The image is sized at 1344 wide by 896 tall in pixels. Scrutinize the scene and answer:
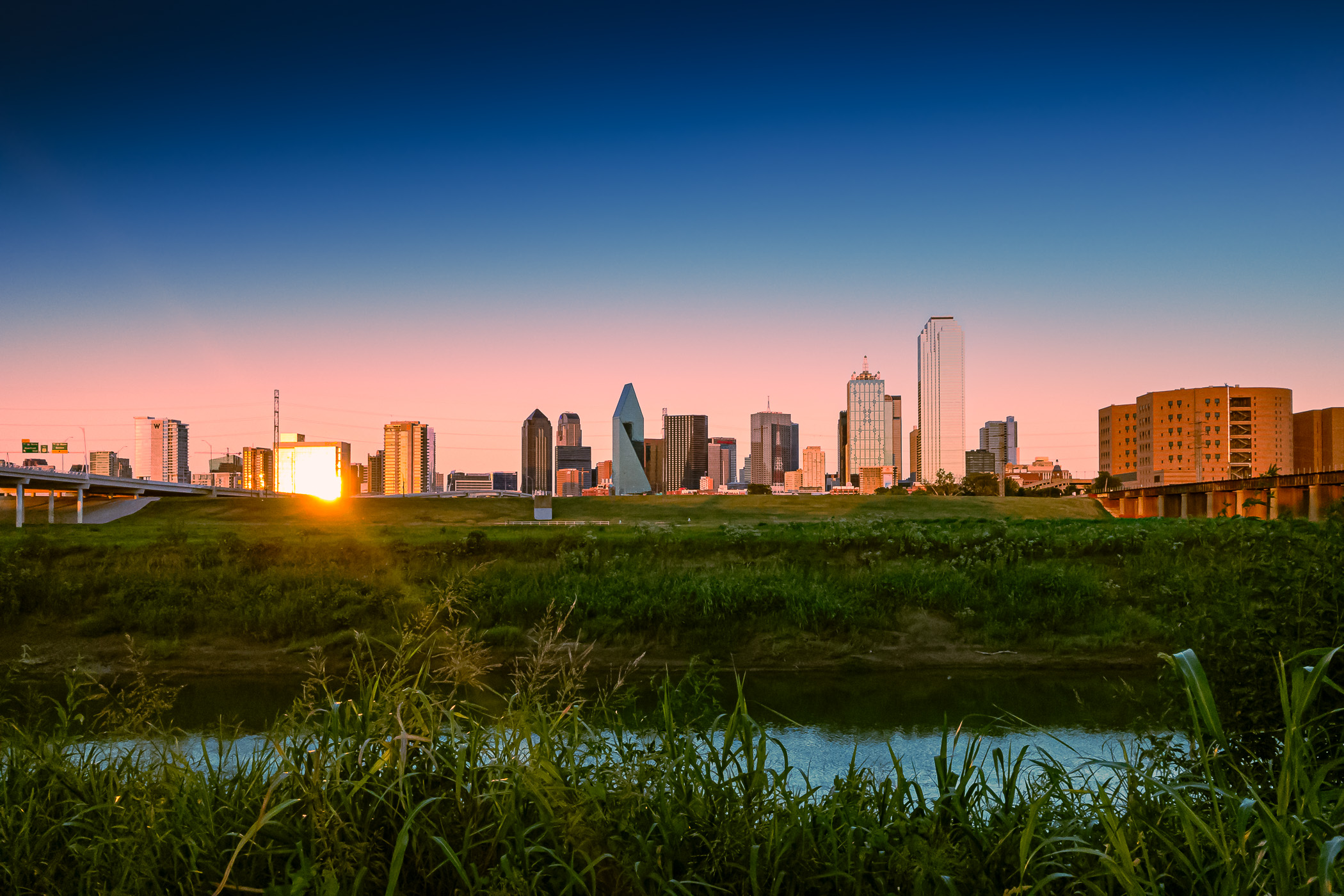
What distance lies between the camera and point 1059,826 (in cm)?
447

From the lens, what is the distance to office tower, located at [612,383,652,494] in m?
93.8

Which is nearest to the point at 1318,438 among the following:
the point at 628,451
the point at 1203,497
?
the point at 1203,497

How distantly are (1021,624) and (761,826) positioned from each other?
16.4 m

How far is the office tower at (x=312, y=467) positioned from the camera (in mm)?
103081

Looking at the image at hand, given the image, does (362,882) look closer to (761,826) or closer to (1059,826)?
(761,826)

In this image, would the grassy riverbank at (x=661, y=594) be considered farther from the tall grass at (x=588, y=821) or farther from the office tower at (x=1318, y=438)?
the office tower at (x=1318, y=438)

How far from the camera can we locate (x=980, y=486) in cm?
11200

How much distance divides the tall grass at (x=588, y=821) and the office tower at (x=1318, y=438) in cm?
20047

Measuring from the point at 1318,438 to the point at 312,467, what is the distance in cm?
20128

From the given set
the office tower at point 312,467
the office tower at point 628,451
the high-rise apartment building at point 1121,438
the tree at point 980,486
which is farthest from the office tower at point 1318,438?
the office tower at point 312,467

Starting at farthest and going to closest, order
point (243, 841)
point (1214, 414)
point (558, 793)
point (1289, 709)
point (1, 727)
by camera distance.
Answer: point (1214, 414) → point (1, 727) → point (558, 793) → point (1289, 709) → point (243, 841)

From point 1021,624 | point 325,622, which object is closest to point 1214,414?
point 1021,624

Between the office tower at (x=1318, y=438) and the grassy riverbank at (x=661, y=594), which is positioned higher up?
the office tower at (x=1318, y=438)

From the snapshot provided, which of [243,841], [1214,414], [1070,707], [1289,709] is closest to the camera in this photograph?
[243,841]
